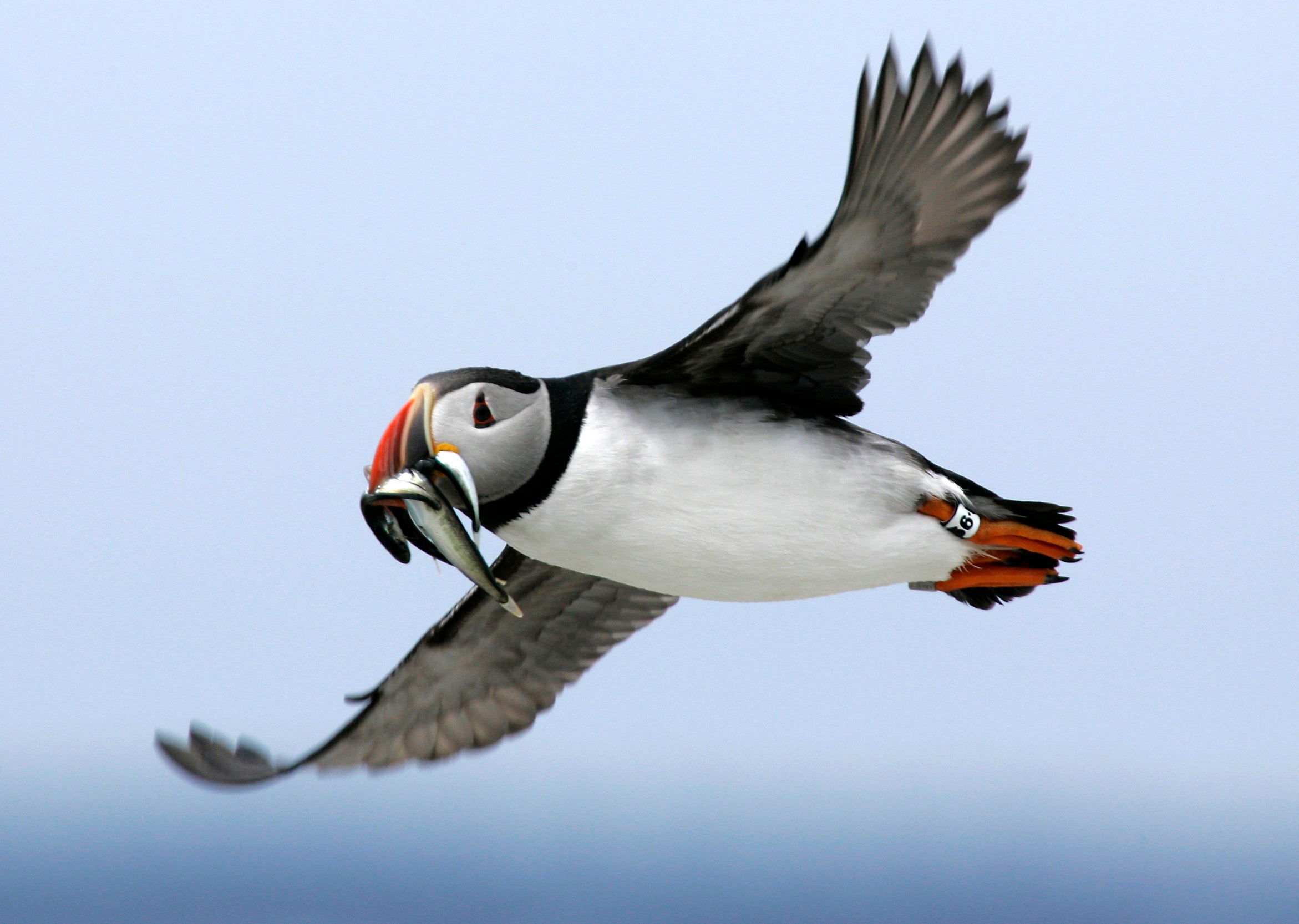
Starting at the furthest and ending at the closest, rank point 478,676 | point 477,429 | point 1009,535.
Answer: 1. point 478,676
2. point 1009,535
3. point 477,429

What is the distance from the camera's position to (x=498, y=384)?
466 centimetres

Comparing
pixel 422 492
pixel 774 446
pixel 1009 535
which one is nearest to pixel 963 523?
pixel 1009 535

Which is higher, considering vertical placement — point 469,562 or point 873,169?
point 873,169

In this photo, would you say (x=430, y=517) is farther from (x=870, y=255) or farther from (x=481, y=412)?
(x=870, y=255)

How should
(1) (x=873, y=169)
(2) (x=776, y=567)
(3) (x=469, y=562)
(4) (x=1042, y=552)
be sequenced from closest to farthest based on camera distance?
(1) (x=873, y=169)
(3) (x=469, y=562)
(2) (x=776, y=567)
(4) (x=1042, y=552)

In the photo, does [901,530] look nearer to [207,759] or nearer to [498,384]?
[498,384]

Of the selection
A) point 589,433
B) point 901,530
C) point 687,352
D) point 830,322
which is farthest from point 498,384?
point 901,530

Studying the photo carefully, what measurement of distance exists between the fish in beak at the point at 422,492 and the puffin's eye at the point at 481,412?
0.40ft

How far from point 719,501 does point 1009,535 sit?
1249mm

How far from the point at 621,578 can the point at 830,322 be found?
116 centimetres

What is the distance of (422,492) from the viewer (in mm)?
4387

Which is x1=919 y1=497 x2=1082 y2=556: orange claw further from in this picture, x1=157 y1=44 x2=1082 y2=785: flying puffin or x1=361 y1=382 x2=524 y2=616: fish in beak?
x1=361 y1=382 x2=524 y2=616: fish in beak

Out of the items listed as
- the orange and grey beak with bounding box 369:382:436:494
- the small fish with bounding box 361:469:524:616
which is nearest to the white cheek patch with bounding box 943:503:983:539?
the small fish with bounding box 361:469:524:616

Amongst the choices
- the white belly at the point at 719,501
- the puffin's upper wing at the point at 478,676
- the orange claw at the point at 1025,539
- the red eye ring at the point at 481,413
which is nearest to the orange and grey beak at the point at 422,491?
the red eye ring at the point at 481,413
